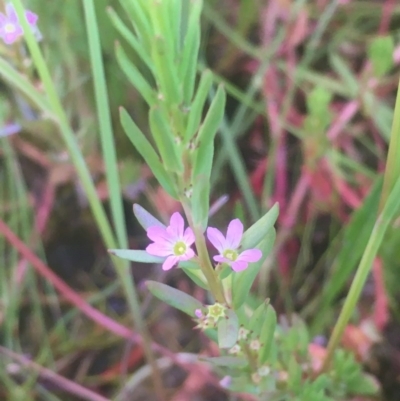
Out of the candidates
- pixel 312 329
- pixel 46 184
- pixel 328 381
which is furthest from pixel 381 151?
pixel 46 184

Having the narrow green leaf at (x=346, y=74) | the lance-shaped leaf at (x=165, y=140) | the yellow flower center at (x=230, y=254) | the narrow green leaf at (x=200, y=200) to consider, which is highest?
the lance-shaped leaf at (x=165, y=140)

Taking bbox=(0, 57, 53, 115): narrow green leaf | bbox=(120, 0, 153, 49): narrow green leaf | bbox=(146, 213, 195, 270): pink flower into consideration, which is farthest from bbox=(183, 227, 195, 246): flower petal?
bbox=(0, 57, 53, 115): narrow green leaf

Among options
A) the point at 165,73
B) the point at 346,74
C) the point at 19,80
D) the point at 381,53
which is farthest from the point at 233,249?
the point at 346,74

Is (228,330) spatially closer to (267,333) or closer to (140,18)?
(267,333)

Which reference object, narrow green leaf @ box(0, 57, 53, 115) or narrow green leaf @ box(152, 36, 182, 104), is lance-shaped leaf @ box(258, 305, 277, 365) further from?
narrow green leaf @ box(0, 57, 53, 115)

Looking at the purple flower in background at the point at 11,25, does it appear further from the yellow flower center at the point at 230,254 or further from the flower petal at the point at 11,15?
the yellow flower center at the point at 230,254

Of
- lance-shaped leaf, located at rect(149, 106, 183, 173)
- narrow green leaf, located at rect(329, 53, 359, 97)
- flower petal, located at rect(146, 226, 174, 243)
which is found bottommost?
narrow green leaf, located at rect(329, 53, 359, 97)

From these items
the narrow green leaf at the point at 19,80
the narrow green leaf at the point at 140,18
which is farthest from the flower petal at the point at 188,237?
the narrow green leaf at the point at 19,80
